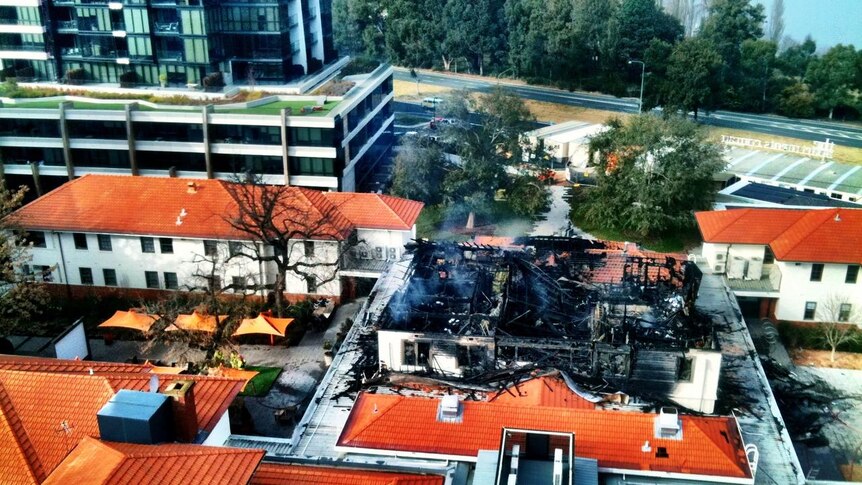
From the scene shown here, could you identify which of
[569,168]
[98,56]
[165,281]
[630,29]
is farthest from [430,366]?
[630,29]

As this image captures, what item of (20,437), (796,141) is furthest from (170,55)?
(796,141)

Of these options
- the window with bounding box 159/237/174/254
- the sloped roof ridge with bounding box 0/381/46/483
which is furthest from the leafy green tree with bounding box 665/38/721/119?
the sloped roof ridge with bounding box 0/381/46/483

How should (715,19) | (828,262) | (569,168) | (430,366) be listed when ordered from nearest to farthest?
(430,366) → (828,262) → (569,168) → (715,19)

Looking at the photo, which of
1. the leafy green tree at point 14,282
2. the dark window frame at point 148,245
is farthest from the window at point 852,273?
the leafy green tree at point 14,282

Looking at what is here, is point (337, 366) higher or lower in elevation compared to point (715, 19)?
lower

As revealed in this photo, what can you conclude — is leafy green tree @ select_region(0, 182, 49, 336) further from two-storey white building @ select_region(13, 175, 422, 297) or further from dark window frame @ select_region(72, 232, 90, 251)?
dark window frame @ select_region(72, 232, 90, 251)

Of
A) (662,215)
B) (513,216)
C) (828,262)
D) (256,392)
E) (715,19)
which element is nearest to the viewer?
(256,392)

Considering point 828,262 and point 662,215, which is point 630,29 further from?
point 828,262
